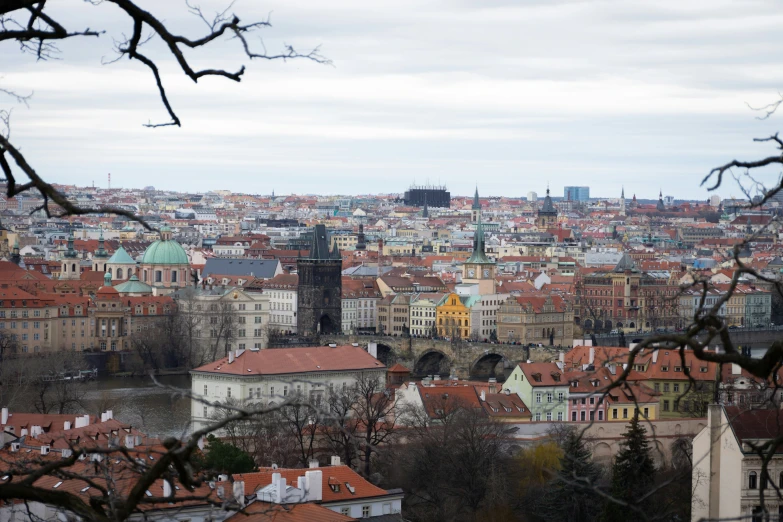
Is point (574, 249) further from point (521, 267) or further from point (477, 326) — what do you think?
point (477, 326)

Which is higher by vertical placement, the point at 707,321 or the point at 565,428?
the point at 707,321

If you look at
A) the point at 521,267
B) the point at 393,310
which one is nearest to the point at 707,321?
the point at 393,310

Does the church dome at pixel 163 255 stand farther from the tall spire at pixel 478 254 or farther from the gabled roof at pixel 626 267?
the gabled roof at pixel 626 267

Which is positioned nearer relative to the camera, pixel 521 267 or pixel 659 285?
pixel 659 285

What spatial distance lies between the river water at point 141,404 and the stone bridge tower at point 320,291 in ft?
41.6

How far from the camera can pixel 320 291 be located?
63375 mm

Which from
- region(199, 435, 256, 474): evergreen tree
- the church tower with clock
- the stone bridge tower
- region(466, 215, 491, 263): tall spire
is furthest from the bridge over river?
region(199, 435, 256, 474): evergreen tree

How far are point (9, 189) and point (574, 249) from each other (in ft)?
381

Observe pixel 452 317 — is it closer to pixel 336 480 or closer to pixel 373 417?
pixel 373 417

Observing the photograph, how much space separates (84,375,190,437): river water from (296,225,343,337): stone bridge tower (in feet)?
41.6

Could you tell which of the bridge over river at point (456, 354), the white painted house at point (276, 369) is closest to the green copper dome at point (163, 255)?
the bridge over river at point (456, 354)

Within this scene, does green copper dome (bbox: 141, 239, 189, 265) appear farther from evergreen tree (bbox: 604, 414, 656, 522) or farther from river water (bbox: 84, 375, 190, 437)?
evergreen tree (bbox: 604, 414, 656, 522)

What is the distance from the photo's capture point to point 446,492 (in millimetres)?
23438

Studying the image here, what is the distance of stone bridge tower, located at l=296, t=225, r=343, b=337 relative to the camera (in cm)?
6322
